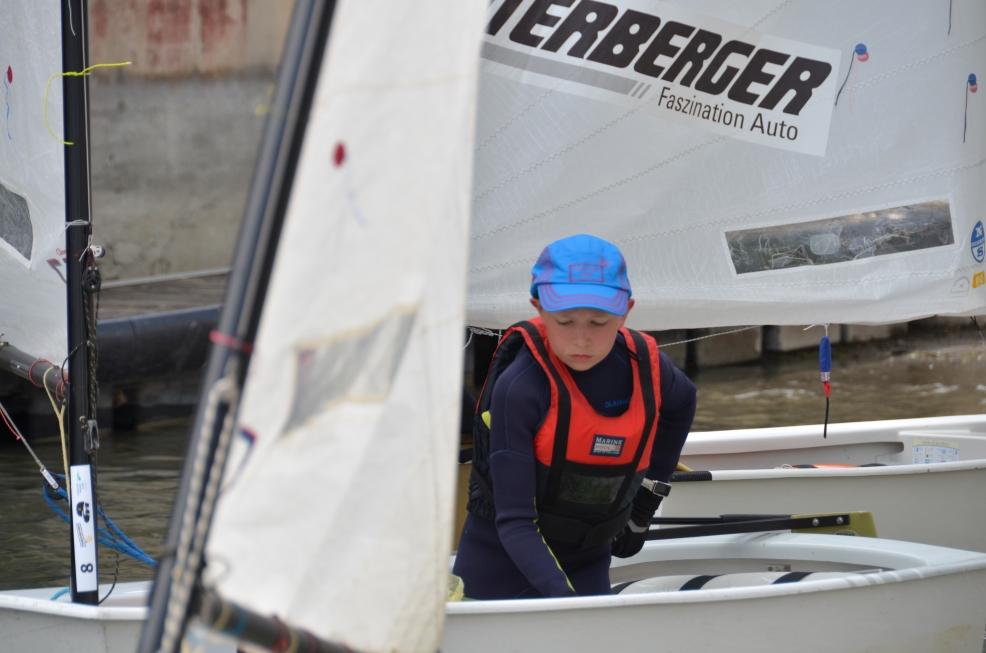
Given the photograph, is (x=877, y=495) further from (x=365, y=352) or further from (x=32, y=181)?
(x=365, y=352)

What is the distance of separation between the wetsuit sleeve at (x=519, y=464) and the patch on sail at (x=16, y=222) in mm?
1085

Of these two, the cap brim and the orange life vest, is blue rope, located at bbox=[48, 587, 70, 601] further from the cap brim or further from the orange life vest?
the cap brim

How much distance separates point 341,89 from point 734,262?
6.91ft

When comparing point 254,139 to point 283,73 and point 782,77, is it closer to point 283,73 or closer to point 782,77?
point 782,77

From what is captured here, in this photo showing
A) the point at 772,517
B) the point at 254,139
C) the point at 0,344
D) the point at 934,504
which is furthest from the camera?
the point at 254,139

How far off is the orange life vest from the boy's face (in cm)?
7

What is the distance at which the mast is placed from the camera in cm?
219

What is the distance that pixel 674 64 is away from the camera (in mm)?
2756

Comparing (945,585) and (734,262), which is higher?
(734,262)

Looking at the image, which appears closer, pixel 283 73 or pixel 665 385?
pixel 283 73

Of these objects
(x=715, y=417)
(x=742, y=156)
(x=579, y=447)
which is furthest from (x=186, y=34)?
(x=579, y=447)

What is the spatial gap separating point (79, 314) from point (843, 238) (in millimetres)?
1670

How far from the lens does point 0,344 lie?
251cm

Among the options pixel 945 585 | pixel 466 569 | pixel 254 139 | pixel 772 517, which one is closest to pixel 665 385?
pixel 466 569
